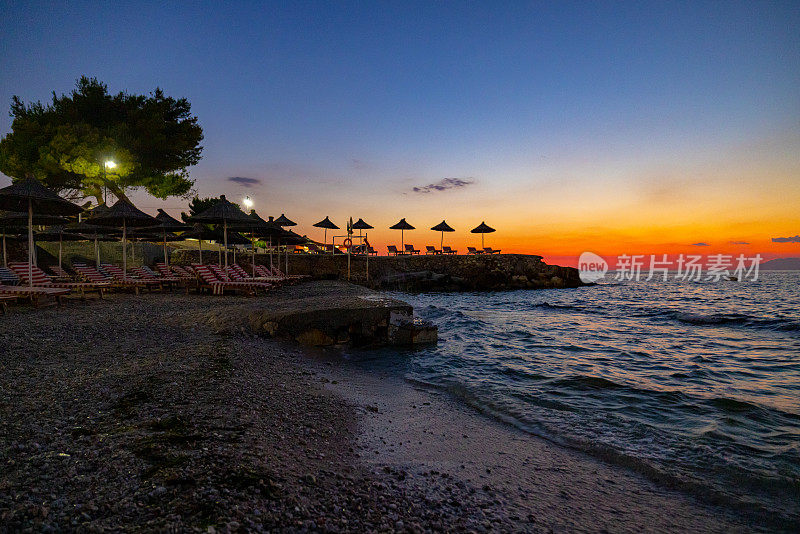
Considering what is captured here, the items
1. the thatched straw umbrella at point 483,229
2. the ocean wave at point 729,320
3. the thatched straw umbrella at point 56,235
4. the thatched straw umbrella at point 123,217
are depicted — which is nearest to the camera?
the thatched straw umbrella at point 123,217

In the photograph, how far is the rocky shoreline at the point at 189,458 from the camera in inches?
79.2

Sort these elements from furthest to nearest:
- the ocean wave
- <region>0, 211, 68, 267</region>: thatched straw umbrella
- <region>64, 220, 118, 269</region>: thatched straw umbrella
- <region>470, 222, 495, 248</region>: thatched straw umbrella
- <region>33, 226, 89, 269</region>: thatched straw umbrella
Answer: <region>470, 222, 495, 248</region>: thatched straw umbrella < <region>33, 226, 89, 269</region>: thatched straw umbrella < <region>64, 220, 118, 269</region>: thatched straw umbrella < the ocean wave < <region>0, 211, 68, 267</region>: thatched straw umbrella

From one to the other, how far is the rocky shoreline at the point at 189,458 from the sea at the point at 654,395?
221cm

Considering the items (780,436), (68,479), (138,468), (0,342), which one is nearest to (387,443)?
(138,468)

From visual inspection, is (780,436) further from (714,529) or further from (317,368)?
(317,368)

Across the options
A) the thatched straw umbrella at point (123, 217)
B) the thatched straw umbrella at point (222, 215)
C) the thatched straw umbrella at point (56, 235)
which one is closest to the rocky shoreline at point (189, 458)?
the thatched straw umbrella at point (222, 215)

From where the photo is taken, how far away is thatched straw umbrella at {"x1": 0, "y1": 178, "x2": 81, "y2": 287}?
9.50m

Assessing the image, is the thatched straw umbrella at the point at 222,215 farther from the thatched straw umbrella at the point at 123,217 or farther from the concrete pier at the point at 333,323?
the concrete pier at the point at 333,323

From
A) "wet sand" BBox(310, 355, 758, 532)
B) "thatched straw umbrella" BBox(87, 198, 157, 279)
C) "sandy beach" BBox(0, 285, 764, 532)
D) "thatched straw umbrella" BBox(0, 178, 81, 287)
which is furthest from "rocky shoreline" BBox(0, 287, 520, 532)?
"thatched straw umbrella" BBox(87, 198, 157, 279)

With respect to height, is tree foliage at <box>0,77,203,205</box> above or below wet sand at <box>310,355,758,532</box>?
above

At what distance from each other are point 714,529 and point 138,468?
4369 millimetres

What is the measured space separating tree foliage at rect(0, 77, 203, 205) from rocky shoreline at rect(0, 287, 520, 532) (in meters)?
24.2

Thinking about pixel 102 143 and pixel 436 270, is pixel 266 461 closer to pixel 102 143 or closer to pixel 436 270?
pixel 102 143

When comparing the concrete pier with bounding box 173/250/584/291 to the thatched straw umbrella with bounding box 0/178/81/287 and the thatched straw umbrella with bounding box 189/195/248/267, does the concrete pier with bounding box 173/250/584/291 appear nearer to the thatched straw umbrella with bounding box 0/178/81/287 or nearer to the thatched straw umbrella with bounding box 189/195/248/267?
the thatched straw umbrella with bounding box 189/195/248/267
